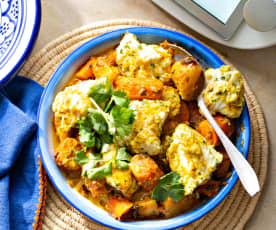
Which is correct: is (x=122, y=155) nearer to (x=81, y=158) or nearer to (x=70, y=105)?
(x=81, y=158)

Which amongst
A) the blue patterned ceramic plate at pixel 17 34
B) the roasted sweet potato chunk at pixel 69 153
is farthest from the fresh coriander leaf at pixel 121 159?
the blue patterned ceramic plate at pixel 17 34

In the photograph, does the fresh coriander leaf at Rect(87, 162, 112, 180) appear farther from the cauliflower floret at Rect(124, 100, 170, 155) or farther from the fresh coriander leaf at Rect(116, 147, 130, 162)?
the cauliflower floret at Rect(124, 100, 170, 155)

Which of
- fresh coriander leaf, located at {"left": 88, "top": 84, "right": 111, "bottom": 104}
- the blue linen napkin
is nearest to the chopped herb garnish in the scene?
fresh coriander leaf, located at {"left": 88, "top": 84, "right": 111, "bottom": 104}

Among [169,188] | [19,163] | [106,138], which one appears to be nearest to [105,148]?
[106,138]

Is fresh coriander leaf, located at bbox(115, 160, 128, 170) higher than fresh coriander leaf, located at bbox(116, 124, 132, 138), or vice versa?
fresh coriander leaf, located at bbox(116, 124, 132, 138)

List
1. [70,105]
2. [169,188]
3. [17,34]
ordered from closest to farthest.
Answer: [169,188], [70,105], [17,34]

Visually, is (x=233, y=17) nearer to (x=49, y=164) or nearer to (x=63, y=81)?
(x=63, y=81)

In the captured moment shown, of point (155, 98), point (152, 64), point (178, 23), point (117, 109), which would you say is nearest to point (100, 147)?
point (117, 109)
